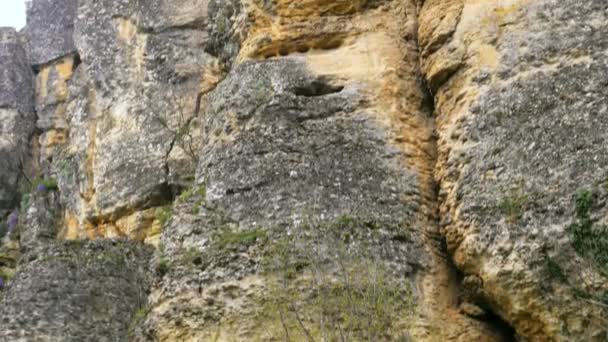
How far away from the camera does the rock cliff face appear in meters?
8.98

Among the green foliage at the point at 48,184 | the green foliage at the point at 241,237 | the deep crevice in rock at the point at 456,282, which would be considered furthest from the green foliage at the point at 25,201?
the deep crevice in rock at the point at 456,282

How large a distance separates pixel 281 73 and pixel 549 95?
2902 millimetres

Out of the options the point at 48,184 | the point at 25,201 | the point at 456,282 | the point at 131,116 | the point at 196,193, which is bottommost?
the point at 25,201

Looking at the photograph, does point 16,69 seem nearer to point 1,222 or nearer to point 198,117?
point 1,222

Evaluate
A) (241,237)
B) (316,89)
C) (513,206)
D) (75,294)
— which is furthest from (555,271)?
(75,294)

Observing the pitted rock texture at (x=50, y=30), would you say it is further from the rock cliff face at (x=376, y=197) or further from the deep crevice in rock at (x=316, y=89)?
the deep crevice in rock at (x=316, y=89)

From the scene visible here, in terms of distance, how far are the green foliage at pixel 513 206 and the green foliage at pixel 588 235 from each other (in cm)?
46

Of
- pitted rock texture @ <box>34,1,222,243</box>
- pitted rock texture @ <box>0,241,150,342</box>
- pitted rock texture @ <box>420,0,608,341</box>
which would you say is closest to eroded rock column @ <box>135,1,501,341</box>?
pitted rock texture @ <box>420,0,608,341</box>

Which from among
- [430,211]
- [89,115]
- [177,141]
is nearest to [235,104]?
[430,211]

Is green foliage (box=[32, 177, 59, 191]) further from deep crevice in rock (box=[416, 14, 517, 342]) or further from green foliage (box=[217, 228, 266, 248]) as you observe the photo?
deep crevice in rock (box=[416, 14, 517, 342])

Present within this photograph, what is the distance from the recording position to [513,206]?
923cm

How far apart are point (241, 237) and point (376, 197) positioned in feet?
4.24

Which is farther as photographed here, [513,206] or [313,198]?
[313,198]

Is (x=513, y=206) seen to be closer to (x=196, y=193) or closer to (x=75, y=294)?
(x=196, y=193)
